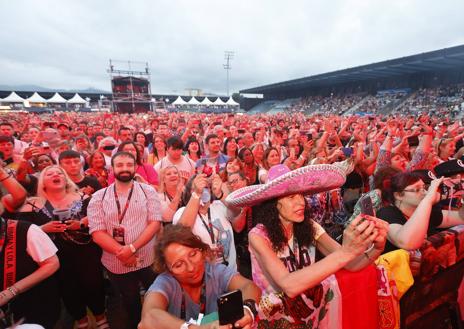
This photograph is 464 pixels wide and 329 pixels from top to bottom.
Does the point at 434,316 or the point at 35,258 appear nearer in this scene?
the point at 35,258

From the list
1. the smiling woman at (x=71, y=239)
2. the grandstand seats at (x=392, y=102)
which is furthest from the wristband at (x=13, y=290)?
the grandstand seats at (x=392, y=102)

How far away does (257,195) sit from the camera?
1.90 meters

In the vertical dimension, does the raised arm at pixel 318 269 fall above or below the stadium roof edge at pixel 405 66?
below

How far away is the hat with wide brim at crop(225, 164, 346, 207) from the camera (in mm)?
1790

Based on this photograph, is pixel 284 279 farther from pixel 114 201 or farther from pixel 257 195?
pixel 114 201

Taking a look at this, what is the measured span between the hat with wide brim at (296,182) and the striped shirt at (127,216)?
1.16m

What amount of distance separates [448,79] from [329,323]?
3740 cm

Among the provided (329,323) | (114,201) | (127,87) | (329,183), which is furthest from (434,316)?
(127,87)

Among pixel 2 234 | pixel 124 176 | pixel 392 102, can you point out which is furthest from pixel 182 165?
pixel 392 102

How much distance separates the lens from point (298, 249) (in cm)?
208

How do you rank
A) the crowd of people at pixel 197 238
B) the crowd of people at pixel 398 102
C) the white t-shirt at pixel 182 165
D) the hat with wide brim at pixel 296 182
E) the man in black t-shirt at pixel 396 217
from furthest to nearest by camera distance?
the crowd of people at pixel 398 102, the white t-shirt at pixel 182 165, the man in black t-shirt at pixel 396 217, the hat with wide brim at pixel 296 182, the crowd of people at pixel 197 238

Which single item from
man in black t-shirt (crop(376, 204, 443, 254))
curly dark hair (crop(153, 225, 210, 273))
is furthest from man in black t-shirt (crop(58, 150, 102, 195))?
man in black t-shirt (crop(376, 204, 443, 254))

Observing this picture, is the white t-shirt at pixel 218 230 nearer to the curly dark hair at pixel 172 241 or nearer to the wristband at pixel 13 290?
the curly dark hair at pixel 172 241

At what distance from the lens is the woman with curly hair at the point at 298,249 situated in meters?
1.47
